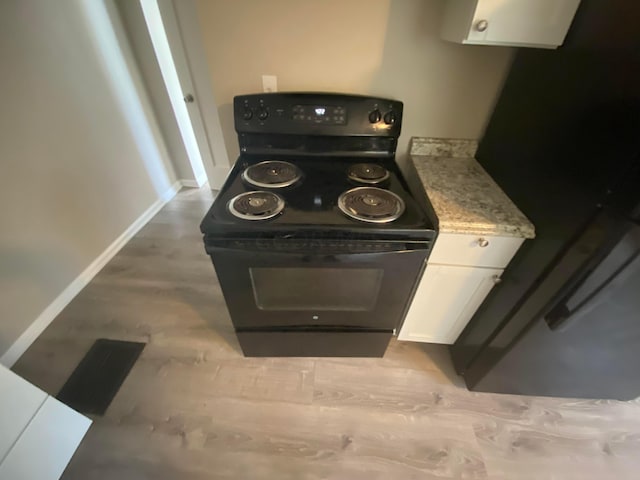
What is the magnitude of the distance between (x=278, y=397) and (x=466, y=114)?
5.18 ft

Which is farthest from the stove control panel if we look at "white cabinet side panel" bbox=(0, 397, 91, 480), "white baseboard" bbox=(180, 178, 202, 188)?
"white baseboard" bbox=(180, 178, 202, 188)

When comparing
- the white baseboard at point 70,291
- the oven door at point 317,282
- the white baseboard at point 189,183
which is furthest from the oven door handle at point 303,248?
the white baseboard at point 189,183

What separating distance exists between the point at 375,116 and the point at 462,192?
1.61ft

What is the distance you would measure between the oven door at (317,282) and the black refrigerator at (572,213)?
1.24ft

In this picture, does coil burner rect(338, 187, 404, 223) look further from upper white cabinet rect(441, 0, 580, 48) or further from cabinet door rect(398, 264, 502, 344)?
upper white cabinet rect(441, 0, 580, 48)

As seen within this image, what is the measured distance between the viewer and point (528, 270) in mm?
929

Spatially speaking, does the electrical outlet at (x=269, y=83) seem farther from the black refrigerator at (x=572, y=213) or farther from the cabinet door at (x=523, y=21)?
the black refrigerator at (x=572, y=213)

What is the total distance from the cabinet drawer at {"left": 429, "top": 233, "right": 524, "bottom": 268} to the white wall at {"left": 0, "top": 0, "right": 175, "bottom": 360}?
2.03 m

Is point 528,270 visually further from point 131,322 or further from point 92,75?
point 92,75

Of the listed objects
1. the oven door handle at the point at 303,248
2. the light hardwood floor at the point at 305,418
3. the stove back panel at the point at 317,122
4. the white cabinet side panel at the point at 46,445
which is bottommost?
the light hardwood floor at the point at 305,418

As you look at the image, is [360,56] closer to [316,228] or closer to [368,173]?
[368,173]

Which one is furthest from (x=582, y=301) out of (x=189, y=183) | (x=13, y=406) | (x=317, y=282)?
(x=189, y=183)

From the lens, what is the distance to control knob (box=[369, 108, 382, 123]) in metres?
1.20

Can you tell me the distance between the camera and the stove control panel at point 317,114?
3.88 ft
